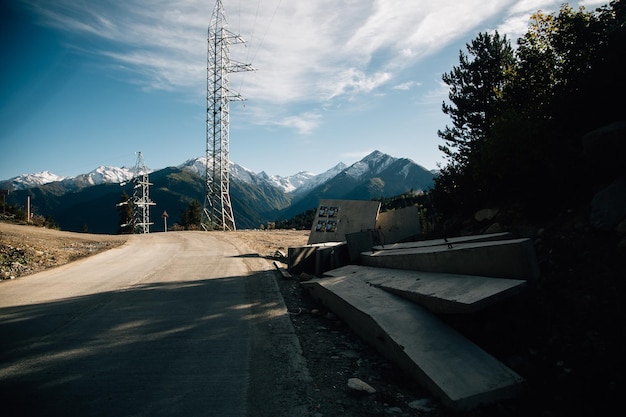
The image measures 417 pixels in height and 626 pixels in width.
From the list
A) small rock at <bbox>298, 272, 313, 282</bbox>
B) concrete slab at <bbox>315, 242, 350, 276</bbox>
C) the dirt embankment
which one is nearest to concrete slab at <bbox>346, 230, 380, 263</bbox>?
concrete slab at <bbox>315, 242, 350, 276</bbox>

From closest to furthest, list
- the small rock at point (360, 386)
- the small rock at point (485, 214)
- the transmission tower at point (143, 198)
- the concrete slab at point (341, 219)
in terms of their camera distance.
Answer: the small rock at point (360, 386) < the small rock at point (485, 214) < the concrete slab at point (341, 219) < the transmission tower at point (143, 198)

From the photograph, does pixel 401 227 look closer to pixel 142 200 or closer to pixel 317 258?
pixel 317 258

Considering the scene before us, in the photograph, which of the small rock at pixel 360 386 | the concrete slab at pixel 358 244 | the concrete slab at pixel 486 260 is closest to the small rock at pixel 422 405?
the small rock at pixel 360 386

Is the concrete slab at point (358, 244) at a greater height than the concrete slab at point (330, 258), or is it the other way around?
the concrete slab at point (358, 244)

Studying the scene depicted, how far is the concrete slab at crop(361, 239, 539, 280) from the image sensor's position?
4793 millimetres

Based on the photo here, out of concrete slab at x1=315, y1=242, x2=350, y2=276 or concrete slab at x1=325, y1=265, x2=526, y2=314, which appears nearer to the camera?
concrete slab at x1=325, y1=265, x2=526, y2=314

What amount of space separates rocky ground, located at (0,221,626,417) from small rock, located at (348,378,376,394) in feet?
0.13

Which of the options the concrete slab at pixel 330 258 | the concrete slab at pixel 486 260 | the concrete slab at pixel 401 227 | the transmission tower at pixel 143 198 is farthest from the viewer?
the transmission tower at pixel 143 198

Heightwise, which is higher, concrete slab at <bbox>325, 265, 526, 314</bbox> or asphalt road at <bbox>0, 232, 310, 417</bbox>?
concrete slab at <bbox>325, 265, 526, 314</bbox>

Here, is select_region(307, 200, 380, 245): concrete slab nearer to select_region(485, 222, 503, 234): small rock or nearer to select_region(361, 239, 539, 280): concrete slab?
select_region(485, 222, 503, 234): small rock

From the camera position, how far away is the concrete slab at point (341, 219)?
48.5 feet

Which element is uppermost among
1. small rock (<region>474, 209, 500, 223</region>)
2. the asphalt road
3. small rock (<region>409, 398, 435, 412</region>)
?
small rock (<region>474, 209, 500, 223</region>)

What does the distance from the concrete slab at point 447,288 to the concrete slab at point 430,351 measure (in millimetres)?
216

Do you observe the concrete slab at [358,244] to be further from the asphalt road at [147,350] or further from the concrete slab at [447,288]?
the concrete slab at [447,288]
